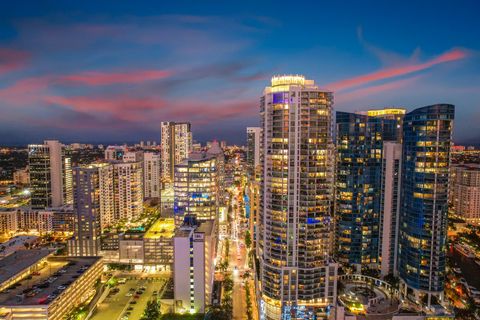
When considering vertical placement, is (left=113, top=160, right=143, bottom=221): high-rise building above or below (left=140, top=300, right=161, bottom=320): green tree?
above

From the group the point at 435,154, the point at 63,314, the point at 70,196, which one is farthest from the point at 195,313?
the point at 70,196

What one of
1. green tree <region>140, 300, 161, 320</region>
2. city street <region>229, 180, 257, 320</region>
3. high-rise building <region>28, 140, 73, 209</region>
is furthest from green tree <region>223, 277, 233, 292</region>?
high-rise building <region>28, 140, 73, 209</region>

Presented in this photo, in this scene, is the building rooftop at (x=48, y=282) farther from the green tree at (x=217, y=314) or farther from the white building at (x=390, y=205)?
the white building at (x=390, y=205)

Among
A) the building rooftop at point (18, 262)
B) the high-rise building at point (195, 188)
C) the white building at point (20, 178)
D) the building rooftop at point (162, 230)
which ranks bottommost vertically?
the building rooftop at point (162, 230)

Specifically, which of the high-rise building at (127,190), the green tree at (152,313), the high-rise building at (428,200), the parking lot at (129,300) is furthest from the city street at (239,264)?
the high-rise building at (127,190)

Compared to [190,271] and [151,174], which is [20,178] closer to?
[151,174]

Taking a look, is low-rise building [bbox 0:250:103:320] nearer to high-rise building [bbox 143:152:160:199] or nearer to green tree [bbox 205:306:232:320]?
green tree [bbox 205:306:232:320]
